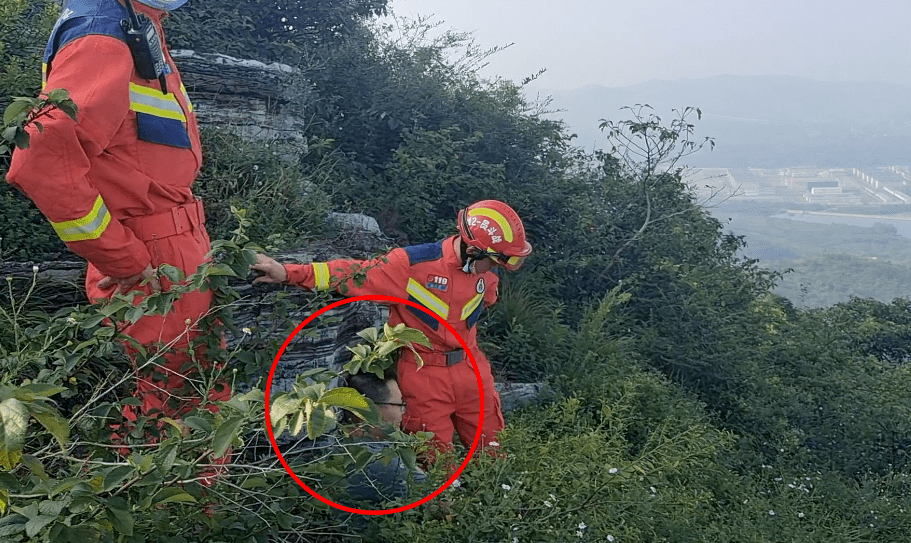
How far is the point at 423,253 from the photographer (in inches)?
159

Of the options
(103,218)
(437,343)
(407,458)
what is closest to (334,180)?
(437,343)

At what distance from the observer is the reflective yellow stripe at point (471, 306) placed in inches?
165

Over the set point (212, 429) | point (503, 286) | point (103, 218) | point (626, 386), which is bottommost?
point (626, 386)

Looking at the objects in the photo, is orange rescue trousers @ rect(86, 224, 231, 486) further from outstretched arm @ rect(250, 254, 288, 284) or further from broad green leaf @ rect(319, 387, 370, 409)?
broad green leaf @ rect(319, 387, 370, 409)

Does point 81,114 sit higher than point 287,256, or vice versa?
point 81,114

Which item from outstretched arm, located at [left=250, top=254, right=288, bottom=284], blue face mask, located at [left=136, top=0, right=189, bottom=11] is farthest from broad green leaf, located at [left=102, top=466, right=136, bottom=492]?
blue face mask, located at [left=136, top=0, right=189, bottom=11]

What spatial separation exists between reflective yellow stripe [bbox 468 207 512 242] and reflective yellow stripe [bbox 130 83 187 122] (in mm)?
1655

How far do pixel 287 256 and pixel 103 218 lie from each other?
1490 millimetres

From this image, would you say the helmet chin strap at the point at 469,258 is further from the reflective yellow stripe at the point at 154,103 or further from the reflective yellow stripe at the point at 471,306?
the reflective yellow stripe at the point at 154,103

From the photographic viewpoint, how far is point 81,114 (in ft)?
8.23

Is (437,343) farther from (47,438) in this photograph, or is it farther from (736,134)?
(736,134)

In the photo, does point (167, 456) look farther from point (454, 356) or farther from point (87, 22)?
point (454, 356)

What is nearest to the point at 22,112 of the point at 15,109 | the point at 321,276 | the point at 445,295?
the point at 15,109

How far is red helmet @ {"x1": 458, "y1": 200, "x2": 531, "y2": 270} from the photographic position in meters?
4.03
